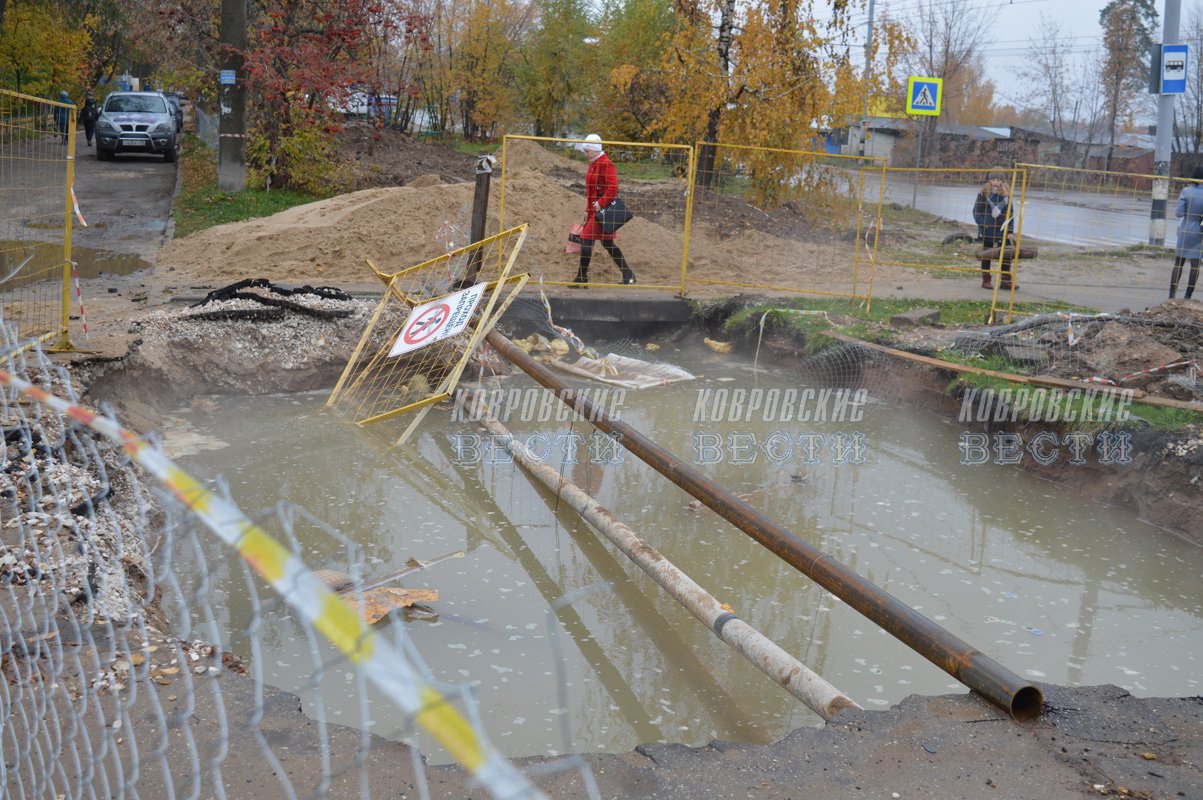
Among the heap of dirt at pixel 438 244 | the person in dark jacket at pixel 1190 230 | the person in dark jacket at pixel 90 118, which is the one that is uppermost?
the person in dark jacket at pixel 90 118

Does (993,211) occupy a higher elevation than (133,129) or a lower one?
lower

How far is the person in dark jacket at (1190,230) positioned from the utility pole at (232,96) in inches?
549

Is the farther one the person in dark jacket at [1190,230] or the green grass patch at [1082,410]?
the person in dark jacket at [1190,230]

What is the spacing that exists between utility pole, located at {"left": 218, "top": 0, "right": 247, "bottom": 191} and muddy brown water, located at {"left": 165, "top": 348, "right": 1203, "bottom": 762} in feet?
33.4

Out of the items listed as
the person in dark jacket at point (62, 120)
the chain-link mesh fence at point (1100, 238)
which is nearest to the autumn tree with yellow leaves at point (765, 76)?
the chain-link mesh fence at point (1100, 238)

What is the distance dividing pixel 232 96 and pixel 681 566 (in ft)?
47.2

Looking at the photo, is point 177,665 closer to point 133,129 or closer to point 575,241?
point 575,241

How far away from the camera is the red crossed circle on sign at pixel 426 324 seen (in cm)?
739

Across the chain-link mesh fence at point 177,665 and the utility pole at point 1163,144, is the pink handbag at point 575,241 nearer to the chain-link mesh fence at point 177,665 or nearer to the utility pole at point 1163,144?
the chain-link mesh fence at point 177,665

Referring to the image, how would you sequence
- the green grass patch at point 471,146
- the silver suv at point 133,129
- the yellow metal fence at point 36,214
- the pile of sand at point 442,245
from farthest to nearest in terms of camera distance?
the green grass patch at point 471,146, the silver suv at point 133,129, the pile of sand at point 442,245, the yellow metal fence at point 36,214

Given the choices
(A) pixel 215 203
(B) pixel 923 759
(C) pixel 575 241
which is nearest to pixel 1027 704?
(B) pixel 923 759

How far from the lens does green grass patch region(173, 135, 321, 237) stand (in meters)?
15.4

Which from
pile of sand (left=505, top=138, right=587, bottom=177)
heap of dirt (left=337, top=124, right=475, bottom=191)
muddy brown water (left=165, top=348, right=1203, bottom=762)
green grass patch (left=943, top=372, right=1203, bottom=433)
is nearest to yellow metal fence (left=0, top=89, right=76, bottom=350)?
muddy brown water (left=165, top=348, right=1203, bottom=762)

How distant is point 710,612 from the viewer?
4391 millimetres
